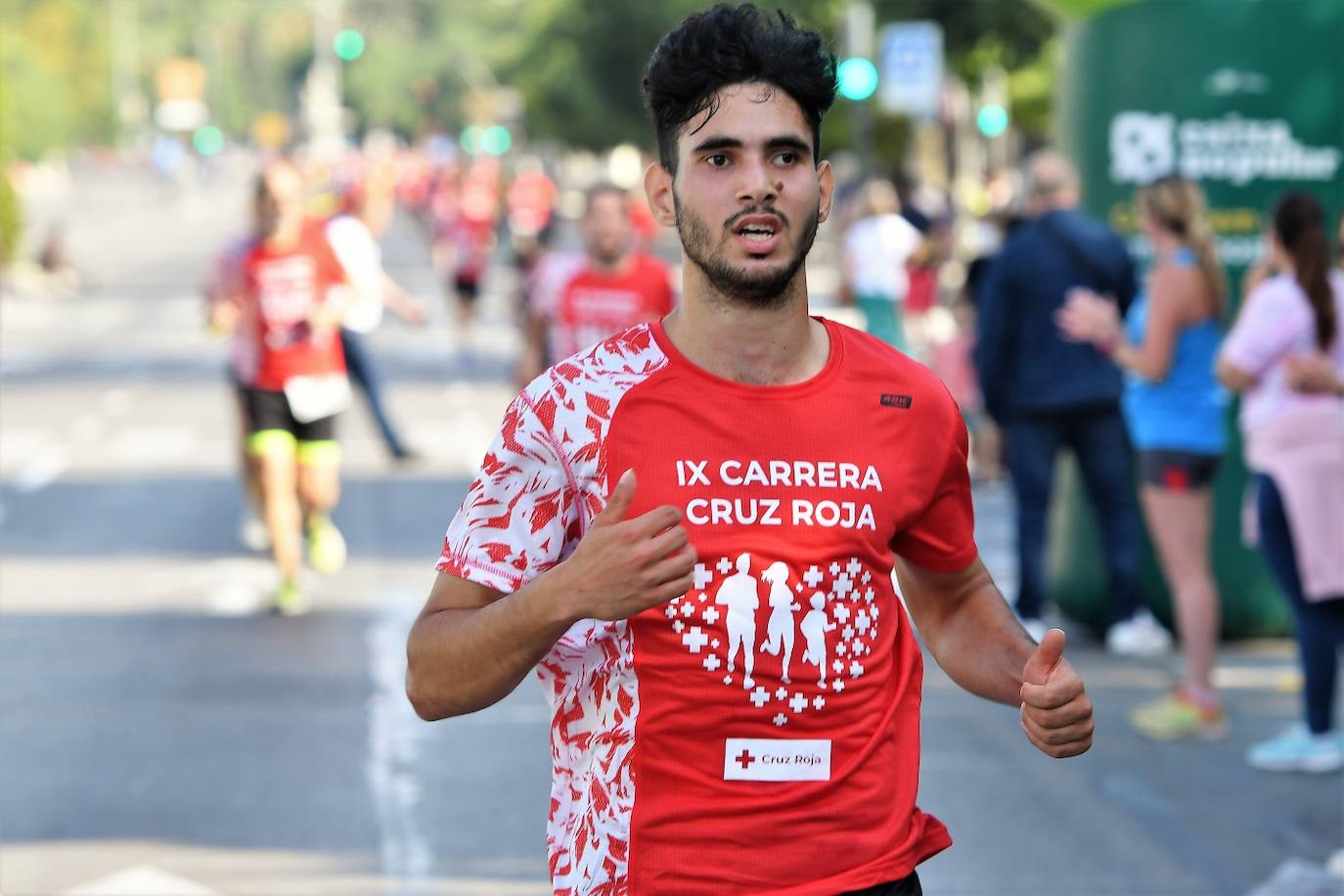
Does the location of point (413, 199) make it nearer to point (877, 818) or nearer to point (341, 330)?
point (341, 330)

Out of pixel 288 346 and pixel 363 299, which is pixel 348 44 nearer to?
pixel 363 299

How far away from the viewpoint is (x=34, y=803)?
7.53 metres

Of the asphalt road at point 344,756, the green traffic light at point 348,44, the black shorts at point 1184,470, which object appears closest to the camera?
the asphalt road at point 344,756

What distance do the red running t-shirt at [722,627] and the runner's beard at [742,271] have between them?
13 centimetres

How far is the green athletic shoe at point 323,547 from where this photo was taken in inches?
474

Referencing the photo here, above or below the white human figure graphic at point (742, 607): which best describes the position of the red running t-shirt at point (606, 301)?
below

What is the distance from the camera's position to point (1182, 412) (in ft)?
27.8

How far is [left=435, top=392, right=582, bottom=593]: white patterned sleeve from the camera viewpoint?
10.5ft

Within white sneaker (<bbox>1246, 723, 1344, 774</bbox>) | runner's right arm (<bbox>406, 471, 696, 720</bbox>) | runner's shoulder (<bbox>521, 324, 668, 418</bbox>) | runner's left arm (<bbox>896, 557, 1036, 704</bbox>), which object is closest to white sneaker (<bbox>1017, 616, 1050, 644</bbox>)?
white sneaker (<bbox>1246, 723, 1344, 774</bbox>)

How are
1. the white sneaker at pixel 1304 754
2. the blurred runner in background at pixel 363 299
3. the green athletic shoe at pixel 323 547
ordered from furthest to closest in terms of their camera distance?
the green athletic shoe at pixel 323 547 → the blurred runner in background at pixel 363 299 → the white sneaker at pixel 1304 754

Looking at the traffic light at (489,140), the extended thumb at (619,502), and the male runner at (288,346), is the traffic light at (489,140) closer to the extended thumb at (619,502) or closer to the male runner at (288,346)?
the male runner at (288,346)

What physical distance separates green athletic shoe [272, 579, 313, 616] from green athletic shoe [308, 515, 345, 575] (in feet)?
2.62

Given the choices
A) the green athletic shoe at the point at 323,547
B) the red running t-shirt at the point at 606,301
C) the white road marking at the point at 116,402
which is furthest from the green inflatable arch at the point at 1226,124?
the white road marking at the point at 116,402

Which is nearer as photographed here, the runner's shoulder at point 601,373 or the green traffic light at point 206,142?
the runner's shoulder at point 601,373
